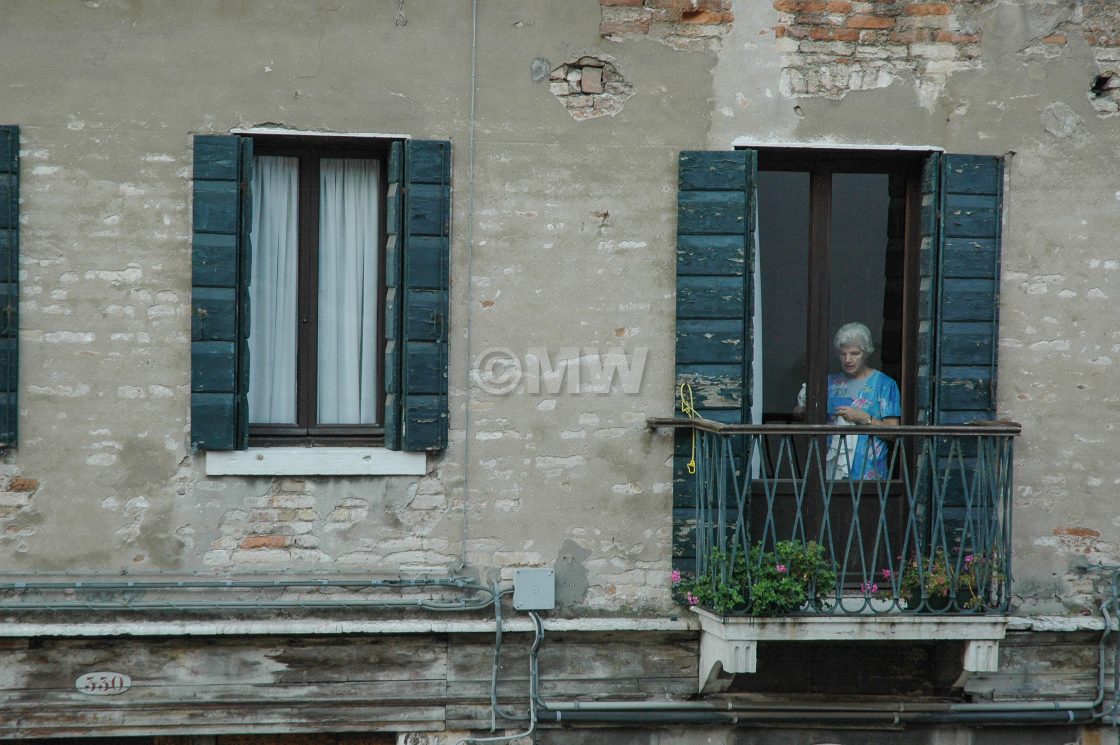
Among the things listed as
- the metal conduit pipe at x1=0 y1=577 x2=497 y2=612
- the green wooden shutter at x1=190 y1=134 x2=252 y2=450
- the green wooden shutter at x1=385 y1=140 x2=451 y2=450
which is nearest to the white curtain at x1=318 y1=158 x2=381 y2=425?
the green wooden shutter at x1=385 y1=140 x2=451 y2=450

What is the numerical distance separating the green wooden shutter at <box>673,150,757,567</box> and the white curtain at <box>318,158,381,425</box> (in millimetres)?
1541

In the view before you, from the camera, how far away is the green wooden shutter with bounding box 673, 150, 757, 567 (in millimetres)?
5836

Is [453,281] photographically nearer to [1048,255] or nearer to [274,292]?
[274,292]

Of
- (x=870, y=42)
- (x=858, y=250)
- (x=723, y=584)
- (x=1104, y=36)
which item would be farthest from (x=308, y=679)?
(x=1104, y=36)

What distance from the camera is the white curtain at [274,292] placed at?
19.2ft

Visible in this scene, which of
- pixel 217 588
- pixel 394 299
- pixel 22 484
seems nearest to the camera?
pixel 22 484

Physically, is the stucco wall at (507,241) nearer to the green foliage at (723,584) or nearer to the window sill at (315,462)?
the window sill at (315,462)

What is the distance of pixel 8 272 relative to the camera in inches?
215

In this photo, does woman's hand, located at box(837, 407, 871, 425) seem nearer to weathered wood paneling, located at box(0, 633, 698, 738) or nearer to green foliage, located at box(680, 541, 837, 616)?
green foliage, located at box(680, 541, 837, 616)

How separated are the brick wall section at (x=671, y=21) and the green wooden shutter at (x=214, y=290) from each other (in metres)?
1.93

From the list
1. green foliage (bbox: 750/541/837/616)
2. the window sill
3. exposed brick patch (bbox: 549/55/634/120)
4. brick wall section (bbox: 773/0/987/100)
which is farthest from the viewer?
brick wall section (bbox: 773/0/987/100)

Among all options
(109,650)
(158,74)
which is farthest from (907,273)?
(109,650)

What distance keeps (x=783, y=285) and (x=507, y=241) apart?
1.48 meters

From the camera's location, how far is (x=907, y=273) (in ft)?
20.3
